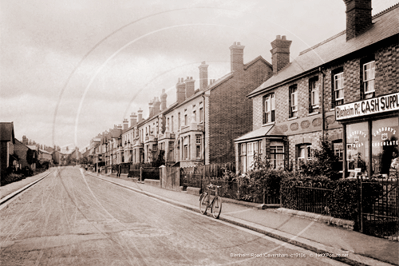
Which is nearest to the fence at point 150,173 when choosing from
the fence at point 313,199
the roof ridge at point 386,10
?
the fence at point 313,199

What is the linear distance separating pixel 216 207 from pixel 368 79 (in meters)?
9.54

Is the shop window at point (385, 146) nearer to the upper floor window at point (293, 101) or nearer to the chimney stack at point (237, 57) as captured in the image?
the upper floor window at point (293, 101)

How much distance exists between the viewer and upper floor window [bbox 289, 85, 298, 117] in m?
21.8

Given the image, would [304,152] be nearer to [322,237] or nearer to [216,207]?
[216,207]

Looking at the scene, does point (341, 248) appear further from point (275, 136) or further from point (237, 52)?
point (237, 52)

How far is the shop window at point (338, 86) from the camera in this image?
58.8ft

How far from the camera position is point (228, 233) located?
388 inches

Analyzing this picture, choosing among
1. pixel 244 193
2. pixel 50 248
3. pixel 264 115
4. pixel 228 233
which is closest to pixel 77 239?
pixel 50 248

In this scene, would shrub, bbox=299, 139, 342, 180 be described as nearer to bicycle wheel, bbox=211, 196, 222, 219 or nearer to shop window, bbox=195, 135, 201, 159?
bicycle wheel, bbox=211, 196, 222, 219

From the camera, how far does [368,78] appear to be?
1602cm

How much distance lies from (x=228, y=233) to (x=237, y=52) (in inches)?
1025

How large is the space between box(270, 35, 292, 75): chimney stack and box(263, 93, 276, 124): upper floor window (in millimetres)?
2603

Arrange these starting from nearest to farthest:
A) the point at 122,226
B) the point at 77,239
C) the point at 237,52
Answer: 1. the point at 77,239
2. the point at 122,226
3. the point at 237,52

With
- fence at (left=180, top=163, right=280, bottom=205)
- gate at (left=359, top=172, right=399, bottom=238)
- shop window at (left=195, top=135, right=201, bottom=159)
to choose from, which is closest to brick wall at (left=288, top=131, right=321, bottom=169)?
fence at (left=180, top=163, right=280, bottom=205)
